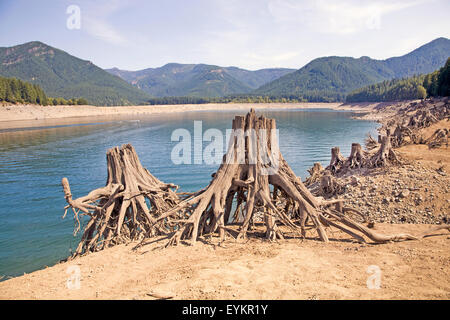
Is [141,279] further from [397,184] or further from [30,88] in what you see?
[30,88]

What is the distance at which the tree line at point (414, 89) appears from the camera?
211 ft

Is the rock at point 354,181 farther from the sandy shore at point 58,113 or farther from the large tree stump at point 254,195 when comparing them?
the sandy shore at point 58,113

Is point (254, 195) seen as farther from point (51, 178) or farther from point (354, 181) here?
point (51, 178)

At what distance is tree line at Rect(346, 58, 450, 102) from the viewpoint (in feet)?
211

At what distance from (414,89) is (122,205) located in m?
127

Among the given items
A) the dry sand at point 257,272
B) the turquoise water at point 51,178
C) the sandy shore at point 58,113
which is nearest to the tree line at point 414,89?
the sandy shore at point 58,113

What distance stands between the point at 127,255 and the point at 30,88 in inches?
4673

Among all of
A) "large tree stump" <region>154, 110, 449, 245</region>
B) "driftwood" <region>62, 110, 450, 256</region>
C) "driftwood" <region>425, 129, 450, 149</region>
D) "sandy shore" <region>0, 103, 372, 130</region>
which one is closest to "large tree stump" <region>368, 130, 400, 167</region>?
"driftwood" <region>62, 110, 450, 256</region>

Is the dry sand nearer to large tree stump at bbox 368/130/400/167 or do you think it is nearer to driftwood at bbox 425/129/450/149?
large tree stump at bbox 368/130/400/167

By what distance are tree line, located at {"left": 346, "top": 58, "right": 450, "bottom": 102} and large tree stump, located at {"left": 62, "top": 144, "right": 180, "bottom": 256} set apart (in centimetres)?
7510

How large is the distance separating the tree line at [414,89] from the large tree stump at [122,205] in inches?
2957

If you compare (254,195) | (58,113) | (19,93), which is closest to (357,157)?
(254,195)

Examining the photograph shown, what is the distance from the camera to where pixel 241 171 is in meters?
8.83

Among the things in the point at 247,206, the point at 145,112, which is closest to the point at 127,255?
the point at 247,206
